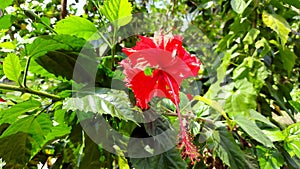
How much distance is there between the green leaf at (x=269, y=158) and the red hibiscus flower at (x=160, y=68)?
216 millimetres

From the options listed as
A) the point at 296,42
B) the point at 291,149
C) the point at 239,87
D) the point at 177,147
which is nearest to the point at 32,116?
the point at 177,147

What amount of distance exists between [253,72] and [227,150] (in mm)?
578

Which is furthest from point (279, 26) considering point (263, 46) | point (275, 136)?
point (275, 136)

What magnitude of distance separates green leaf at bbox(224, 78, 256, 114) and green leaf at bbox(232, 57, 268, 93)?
0.07m

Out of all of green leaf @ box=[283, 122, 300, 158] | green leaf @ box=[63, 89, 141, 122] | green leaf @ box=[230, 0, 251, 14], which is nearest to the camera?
green leaf @ box=[63, 89, 141, 122]

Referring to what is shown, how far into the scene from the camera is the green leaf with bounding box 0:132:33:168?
47cm

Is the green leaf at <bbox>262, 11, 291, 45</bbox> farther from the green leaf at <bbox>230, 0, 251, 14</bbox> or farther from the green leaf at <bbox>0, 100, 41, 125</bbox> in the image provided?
the green leaf at <bbox>0, 100, 41, 125</bbox>

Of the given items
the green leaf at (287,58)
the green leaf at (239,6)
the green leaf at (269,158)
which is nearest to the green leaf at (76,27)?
the green leaf at (269,158)

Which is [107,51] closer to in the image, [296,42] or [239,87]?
[239,87]

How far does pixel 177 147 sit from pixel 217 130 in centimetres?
9

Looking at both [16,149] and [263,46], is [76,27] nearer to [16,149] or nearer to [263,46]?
[16,149]

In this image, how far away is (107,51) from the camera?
609mm

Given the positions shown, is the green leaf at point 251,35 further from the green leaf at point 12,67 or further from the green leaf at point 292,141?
the green leaf at point 12,67

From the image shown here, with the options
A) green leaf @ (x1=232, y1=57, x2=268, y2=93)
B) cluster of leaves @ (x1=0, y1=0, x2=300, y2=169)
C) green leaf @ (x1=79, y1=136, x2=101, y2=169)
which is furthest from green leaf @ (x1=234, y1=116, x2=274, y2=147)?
green leaf @ (x1=232, y1=57, x2=268, y2=93)
